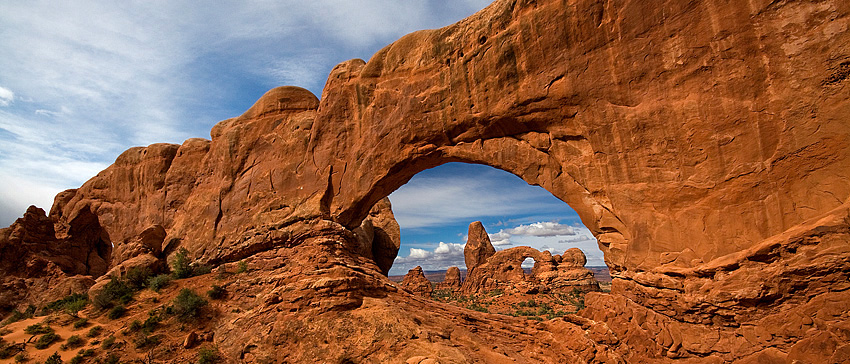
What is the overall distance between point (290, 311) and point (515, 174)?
7.76 meters

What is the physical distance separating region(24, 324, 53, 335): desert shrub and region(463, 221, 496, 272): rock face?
37.2 metres

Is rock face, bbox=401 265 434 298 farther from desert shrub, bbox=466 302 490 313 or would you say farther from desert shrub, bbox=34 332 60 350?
desert shrub, bbox=34 332 60 350

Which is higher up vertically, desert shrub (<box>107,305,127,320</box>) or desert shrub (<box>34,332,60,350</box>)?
desert shrub (<box>107,305,127,320</box>)

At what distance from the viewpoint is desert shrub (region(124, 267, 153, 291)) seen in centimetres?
1473

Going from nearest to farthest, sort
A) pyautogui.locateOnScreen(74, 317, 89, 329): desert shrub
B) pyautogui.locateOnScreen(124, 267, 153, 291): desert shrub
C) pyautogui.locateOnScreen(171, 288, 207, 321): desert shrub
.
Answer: pyautogui.locateOnScreen(171, 288, 207, 321): desert shrub
pyautogui.locateOnScreen(74, 317, 89, 329): desert shrub
pyautogui.locateOnScreen(124, 267, 153, 291): desert shrub

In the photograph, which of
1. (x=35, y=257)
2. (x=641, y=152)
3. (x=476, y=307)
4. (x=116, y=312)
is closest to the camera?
(x=641, y=152)

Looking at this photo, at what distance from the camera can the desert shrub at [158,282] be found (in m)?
14.4

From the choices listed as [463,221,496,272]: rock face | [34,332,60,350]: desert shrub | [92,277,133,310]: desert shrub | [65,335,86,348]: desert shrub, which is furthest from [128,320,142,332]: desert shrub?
[463,221,496,272]: rock face

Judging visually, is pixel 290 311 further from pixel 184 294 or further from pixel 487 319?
pixel 487 319

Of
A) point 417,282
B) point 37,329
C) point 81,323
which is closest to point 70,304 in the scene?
point 37,329

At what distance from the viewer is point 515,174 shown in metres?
11.3

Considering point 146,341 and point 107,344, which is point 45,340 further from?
point 146,341

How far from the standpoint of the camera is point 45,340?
1170 cm

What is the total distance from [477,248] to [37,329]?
38.0 meters
